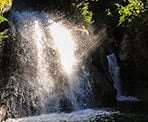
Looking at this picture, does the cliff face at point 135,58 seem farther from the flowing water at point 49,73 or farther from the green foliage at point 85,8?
the green foliage at point 85,8

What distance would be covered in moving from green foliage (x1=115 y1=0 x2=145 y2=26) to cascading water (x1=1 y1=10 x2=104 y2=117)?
1.84m

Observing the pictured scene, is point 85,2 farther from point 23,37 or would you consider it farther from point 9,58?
point 9,58

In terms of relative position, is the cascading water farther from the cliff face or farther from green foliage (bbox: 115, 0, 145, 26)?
the cliff face

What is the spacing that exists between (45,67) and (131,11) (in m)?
6.14

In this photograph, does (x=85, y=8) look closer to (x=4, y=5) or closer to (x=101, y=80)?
(x=101, y=80)

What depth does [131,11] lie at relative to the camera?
18.8m

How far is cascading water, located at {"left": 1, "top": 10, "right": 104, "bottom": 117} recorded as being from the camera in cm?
1545

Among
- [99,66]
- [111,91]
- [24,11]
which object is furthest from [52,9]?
[111,91]

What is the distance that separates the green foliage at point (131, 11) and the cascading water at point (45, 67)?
1.84 meters

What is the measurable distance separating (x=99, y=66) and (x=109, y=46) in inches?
80.3

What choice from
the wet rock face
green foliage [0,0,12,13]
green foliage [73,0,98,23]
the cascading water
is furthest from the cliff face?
green foliage [0,0,12,13]

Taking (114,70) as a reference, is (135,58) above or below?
above

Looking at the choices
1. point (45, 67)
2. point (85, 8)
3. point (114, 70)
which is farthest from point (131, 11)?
point (45, 67)

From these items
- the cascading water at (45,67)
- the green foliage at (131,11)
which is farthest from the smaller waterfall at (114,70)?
the green foliage at (131,11)
